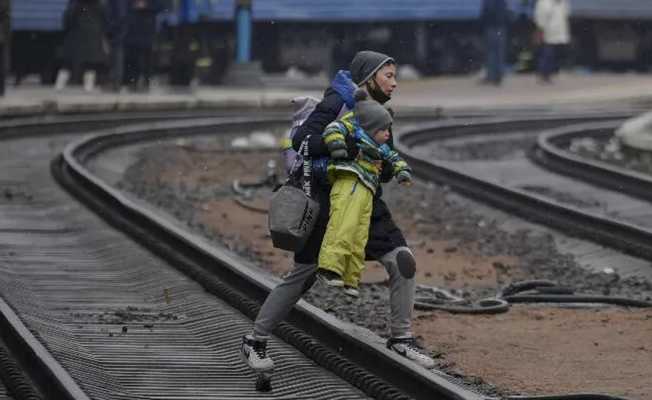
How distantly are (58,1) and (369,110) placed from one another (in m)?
24.8

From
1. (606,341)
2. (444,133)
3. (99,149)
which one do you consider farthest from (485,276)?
(444,133)

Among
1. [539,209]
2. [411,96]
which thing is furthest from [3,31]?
[539,209]

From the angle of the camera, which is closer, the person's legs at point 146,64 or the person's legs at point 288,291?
the person's legs at point 288,291

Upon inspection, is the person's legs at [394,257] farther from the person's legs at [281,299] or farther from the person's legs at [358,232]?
the person's legs at [281,299]

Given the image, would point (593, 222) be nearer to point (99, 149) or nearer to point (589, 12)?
point (99, 149)

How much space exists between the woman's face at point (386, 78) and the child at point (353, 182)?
77mm

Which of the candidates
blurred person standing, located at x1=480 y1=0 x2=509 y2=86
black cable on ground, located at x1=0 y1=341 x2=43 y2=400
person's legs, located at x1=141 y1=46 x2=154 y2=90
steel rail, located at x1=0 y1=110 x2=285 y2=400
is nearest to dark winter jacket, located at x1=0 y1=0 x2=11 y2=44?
person's legs, located at x1=141 y1=46 x2=154 y2=90

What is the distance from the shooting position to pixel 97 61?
30953 millimetres

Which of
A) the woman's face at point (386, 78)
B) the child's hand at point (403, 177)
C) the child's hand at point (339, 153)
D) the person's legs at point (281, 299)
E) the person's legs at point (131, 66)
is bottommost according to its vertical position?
the person's legs at point (131, 66)

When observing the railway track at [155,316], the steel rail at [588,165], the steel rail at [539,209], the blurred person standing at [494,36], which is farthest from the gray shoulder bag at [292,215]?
the blurred person standing at [494,36]

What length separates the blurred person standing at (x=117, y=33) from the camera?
2959cm

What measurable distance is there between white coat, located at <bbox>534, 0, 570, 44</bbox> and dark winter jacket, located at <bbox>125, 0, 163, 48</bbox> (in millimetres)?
8039

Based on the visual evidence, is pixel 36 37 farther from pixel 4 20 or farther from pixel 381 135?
pixel 381 135

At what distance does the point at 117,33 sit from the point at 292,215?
22365 mm
